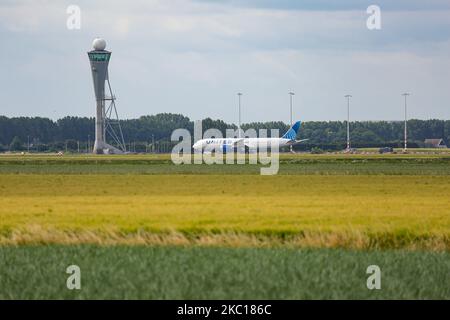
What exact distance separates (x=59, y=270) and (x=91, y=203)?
19.8 m

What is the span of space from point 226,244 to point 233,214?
6951 mm

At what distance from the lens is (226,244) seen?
101 ft

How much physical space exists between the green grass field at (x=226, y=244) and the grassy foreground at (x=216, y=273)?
0.04 metres

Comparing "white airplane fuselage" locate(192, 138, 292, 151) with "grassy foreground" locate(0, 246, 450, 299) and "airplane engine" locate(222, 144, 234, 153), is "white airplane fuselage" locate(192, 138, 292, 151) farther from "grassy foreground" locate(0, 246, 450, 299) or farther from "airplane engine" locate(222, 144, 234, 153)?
"grassy foreground" locate(0, 246, 450, 299)

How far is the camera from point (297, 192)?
5512 centimetres

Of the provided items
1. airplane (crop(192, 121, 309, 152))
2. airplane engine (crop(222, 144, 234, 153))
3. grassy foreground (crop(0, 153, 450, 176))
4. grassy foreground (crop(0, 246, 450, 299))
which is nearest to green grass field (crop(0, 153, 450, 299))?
grassy foreground (crop(0, 246, 450, 299))

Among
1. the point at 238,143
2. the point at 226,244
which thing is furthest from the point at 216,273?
the point at 238,143

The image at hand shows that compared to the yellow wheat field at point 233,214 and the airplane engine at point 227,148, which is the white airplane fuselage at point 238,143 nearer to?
the airplane engine at point 227,148

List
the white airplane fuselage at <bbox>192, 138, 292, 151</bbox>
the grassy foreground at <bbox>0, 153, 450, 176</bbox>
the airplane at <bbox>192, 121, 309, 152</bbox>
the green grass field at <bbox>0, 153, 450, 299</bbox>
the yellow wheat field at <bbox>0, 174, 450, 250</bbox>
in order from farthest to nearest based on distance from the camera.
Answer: the white airplane fuselage at <bbox>192, 138, 292, 151</bbox> → the airplane at <bbox>192, 121, 309, 152</bbox> → the grassy foreground at <bbox>0, 153, 450, 176</bbox> → the yellow wheat field at <bbox>0, 174, 450, 250</bbox> → the green grass field at <bbox>0, 153, 450, 299</bbox>

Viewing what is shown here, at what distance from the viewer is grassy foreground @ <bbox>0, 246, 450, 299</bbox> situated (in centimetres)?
2220

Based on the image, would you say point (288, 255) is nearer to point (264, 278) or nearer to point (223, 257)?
point (223, 257)

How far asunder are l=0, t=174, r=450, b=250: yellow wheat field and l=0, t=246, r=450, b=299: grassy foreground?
8.69 ft

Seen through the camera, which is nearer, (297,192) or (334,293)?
(334,293)
